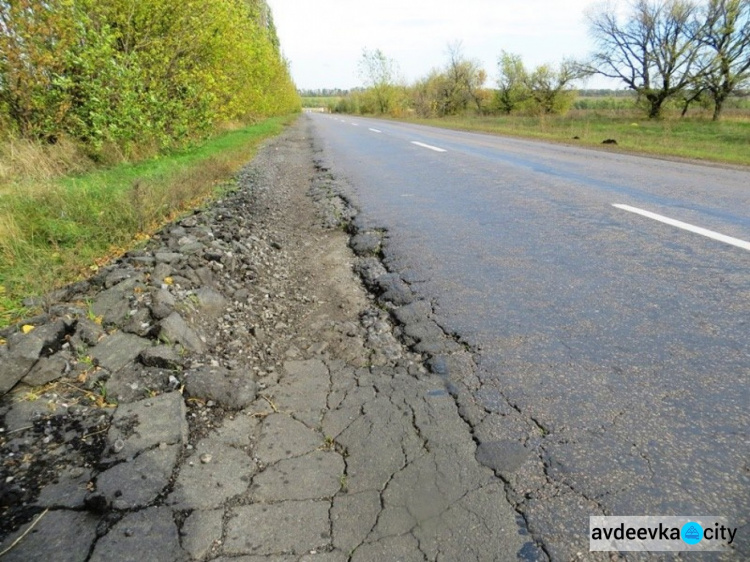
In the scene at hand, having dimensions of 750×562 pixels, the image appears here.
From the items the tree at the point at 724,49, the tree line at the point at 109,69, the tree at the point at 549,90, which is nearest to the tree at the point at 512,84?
the tree at the point at 549,90

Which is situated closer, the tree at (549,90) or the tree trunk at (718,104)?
the tree trunk at (718,104)

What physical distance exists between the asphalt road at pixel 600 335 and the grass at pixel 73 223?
105 inches

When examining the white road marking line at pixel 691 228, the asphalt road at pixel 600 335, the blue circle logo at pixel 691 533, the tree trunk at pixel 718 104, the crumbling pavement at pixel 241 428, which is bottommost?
the crumbling pavement at pixel 241 428

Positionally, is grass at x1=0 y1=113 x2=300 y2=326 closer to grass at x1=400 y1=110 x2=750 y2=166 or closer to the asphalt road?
the asphalt road

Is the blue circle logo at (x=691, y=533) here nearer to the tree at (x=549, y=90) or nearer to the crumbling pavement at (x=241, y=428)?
the crumbling pavement at (x=241, y=428)

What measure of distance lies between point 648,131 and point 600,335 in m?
29.5

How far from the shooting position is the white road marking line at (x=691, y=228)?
4.06 metres

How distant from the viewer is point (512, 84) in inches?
1965

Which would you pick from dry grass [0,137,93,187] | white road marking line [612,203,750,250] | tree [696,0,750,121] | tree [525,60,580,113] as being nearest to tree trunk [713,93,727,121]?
tree [696,0,750,121]

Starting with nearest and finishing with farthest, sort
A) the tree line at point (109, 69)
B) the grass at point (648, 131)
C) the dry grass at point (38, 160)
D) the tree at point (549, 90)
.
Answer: the dry grass at point (38, 160), the tree line at point (109, 69), the grass at point (648, 131), the tree at point (549, 90)

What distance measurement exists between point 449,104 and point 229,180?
55981 millimetres

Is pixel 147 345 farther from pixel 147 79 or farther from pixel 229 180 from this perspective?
pixel 147 79

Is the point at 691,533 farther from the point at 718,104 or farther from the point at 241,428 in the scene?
the point at 718,104

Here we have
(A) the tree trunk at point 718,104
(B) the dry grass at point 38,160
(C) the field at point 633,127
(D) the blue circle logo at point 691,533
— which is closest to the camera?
(D) the blue circle logo at point 691,533
